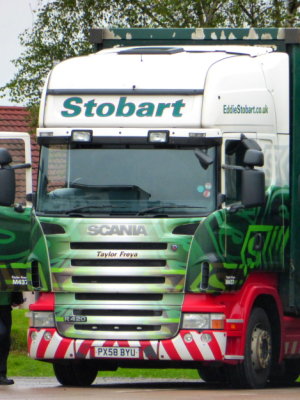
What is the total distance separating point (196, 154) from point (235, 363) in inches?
87.9

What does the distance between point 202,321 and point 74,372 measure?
6.85 ft

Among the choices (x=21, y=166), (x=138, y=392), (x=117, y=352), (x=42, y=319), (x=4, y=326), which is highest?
(x=21, y=166)

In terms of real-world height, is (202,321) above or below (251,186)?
below

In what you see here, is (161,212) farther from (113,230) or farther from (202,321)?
(202,321)

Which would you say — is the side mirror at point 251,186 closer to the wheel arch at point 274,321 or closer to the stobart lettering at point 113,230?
the stobart lettering at point 113,230

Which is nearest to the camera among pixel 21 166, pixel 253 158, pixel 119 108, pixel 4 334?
pixel 253 158

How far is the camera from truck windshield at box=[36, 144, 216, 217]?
17.3 meters

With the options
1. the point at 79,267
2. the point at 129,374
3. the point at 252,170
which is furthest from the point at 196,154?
the point at 129,374

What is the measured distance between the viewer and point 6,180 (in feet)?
57.0

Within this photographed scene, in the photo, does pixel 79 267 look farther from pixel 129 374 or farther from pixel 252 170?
pixel 129 374

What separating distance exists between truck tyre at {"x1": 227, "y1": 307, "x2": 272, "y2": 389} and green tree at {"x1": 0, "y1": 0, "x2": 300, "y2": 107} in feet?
50.9

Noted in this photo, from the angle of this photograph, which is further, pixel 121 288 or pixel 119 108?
pixel 119 108

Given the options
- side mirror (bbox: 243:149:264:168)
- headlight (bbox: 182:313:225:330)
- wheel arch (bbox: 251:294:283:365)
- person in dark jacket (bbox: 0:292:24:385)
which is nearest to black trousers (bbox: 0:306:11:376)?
person in dark jacket (bbox: 0:292:24:385)

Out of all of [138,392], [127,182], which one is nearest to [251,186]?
[127,182]
